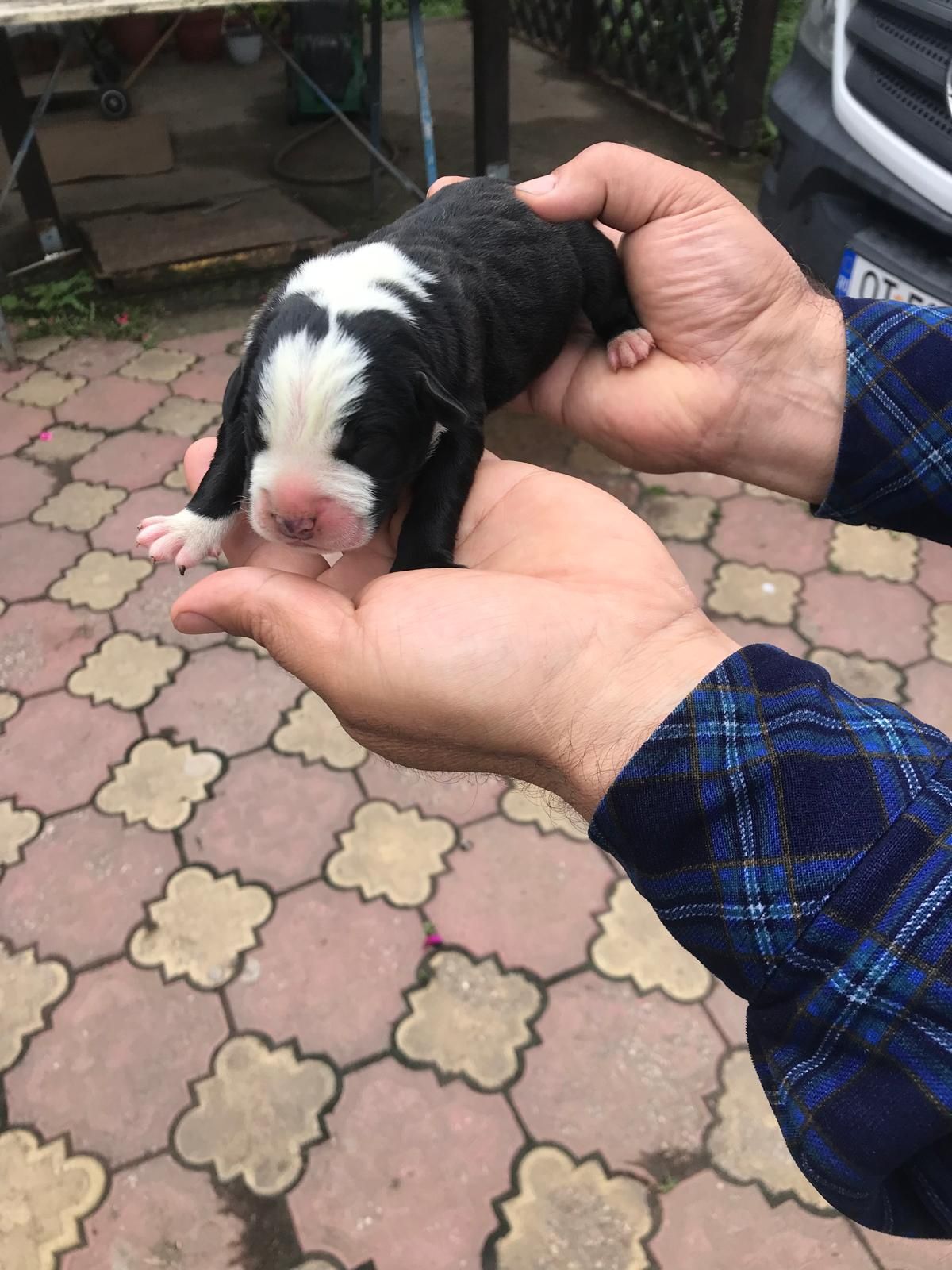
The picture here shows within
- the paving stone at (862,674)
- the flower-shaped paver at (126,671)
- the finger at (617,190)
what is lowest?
the paving stone at (862,674)

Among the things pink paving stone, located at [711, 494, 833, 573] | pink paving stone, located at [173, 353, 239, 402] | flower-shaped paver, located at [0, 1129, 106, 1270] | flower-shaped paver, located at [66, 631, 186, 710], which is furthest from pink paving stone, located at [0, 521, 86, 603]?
pink paving stone, located at [711, 494, 833, 573]

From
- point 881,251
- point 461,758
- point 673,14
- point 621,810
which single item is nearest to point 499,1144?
A: point 461,758

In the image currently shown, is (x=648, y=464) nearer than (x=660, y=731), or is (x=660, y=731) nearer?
(x=660, y=731)

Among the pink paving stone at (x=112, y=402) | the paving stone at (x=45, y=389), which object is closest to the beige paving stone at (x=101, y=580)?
the pink paving stone at (x=112, y=402)

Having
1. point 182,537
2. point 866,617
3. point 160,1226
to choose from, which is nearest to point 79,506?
point 182,537

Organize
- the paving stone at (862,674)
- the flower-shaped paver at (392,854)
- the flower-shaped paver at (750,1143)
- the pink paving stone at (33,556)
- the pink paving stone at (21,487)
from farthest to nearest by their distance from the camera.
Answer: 1. the pink paving stone at (21,487)
2. the pink paving stone at (33,556)
3. the paving stone at (862,674)
4. the flower-shaped paver at (392,854)
5. the flower-shaped paver at (750,1143)

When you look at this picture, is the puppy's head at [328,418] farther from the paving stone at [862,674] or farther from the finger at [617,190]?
the paving stone at [862,674]

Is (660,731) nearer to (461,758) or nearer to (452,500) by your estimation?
(461,758)
